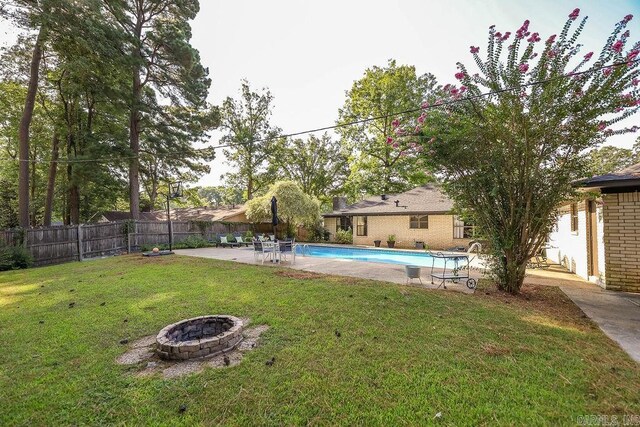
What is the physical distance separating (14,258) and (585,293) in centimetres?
1829

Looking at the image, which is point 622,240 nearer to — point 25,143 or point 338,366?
point 338,366

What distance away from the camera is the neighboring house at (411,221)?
54.4 feet

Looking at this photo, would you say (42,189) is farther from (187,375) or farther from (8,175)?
(187,375)

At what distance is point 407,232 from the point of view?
1814 centimetres

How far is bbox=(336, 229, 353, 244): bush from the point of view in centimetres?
2114

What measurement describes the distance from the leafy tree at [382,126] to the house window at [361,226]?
5.59 meters

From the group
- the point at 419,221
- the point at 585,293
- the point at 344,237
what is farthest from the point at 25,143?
the point at 585,293

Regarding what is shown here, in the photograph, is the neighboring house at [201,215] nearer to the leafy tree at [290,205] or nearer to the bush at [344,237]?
the leafy tree at [290,205]

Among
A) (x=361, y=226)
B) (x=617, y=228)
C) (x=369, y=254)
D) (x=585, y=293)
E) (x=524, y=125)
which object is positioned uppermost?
(x=524, y=125)

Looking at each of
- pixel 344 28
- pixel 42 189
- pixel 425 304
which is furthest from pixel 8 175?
pixel 425 304

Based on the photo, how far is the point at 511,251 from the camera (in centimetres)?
609

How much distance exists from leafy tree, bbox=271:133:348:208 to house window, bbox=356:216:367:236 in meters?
11.2

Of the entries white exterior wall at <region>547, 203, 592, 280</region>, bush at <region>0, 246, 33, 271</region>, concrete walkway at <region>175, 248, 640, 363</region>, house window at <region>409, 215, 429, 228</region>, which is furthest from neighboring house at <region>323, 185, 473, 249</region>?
bush at <region>0, 246, 33, 271</region>

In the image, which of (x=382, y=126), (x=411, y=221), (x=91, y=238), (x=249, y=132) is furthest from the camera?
(x=249, y=132)
